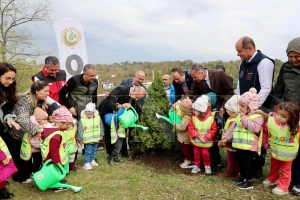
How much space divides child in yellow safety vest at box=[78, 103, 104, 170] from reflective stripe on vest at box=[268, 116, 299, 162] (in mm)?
3175

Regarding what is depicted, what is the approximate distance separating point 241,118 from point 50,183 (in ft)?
10.4

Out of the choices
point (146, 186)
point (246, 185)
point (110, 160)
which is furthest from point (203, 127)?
point (110, 160)

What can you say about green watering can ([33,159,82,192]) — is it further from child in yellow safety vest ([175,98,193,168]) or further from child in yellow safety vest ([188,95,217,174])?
child in yellow safety vest ([188,95,217,174])

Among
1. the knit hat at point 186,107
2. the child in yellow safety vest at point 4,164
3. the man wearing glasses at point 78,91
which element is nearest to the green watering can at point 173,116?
the knit hat at point 186,107

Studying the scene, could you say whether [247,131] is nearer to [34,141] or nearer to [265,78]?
[265,78]

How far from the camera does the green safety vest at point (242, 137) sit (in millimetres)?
4051

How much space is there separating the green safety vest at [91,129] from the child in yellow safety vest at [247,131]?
8.62 feet

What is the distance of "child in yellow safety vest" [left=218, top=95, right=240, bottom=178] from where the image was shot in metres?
4.32

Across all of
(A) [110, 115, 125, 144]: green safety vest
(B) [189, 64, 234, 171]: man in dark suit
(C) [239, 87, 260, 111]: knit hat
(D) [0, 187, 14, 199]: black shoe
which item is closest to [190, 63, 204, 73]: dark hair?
(B) [189, 64, 234, 171]: man in dark suit

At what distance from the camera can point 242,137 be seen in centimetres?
408

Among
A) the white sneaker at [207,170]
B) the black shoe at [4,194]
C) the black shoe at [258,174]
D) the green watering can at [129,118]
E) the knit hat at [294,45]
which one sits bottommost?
the black shoe at [258,174]

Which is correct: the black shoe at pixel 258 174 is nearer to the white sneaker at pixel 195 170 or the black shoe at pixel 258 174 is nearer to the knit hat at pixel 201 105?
the white sneaker at pixel 195 170

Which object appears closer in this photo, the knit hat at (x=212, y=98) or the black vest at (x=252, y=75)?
the black vest at (x=252, y=75)

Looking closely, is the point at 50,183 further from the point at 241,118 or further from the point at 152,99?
the point at 241,118
